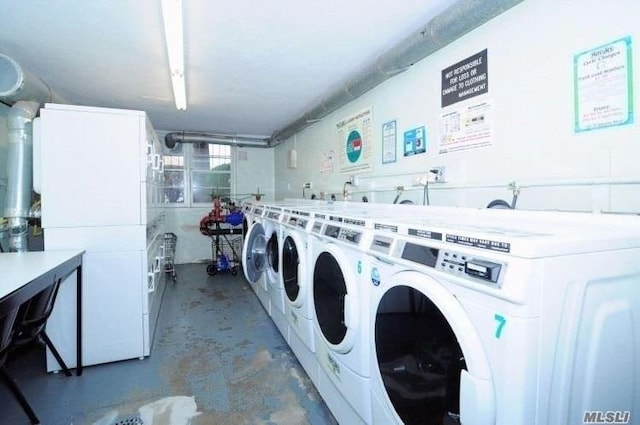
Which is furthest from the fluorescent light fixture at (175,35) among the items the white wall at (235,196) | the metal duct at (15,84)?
the white wall at (235,196)

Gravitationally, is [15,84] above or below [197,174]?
above

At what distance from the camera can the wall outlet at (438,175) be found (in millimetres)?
2270

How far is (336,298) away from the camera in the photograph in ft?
5.57

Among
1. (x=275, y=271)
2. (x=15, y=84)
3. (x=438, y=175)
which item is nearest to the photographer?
(x=438, y=175)

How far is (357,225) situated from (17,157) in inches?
111

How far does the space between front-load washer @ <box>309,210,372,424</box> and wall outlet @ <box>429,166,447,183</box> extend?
2.93 ft

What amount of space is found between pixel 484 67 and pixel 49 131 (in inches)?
116

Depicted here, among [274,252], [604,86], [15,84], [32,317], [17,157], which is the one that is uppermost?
[15,84]

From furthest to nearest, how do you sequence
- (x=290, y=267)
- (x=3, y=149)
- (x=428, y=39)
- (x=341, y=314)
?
(x=3, y=149)
(x=290, y=267)
(x=428, y=39)
(x=341, y=314)

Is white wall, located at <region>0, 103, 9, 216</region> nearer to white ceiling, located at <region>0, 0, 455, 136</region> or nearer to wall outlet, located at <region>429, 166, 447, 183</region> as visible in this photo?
white ceiling, located at <region>0, 0, 455, 136</region>

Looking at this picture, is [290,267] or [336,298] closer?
A: [336,298]

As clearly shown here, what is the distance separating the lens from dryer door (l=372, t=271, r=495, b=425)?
828 millimetres

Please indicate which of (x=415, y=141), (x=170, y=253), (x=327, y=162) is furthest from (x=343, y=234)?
(x=170, y=253)

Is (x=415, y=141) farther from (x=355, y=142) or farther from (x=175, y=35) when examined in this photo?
(x=175, y=35)
